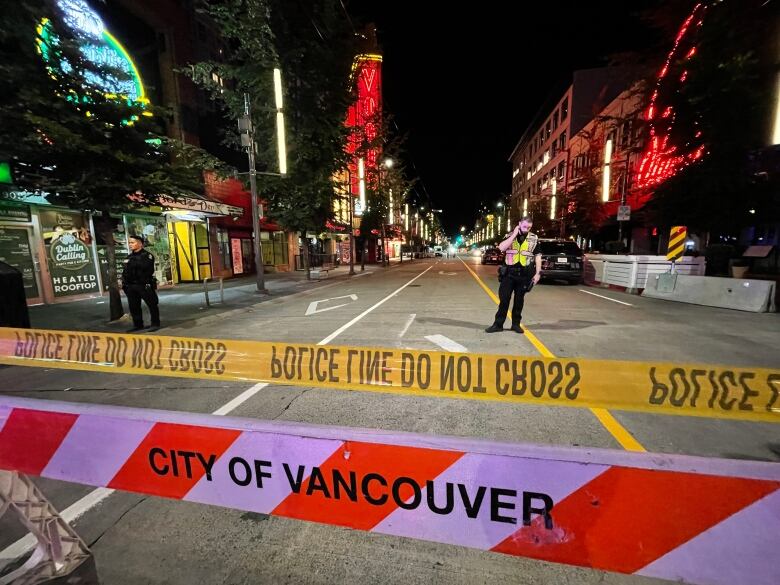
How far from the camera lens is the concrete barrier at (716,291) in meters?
9.24

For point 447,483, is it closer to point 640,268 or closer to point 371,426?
point 371,426

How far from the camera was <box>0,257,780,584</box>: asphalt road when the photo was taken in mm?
2059

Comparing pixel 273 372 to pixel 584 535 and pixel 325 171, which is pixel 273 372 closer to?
pixel 584 535

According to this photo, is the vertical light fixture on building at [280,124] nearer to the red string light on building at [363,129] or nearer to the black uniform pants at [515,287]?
the red string light on building at [363,129]

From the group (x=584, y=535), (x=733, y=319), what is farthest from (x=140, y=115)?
(x=733, y=319)

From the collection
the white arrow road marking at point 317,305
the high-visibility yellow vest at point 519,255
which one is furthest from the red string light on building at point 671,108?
the white arrow road marking at point 317,305

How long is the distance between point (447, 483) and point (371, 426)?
2453mm

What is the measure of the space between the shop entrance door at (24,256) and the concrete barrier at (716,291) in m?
19.9

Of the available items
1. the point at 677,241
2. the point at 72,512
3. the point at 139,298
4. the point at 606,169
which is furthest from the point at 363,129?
the point at 72,512

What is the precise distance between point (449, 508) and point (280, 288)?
15754 millimetres

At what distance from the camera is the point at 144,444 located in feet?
5.04

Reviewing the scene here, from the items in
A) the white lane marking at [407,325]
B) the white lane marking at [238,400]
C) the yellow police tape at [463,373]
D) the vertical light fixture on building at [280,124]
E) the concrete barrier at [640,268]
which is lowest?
the white lane marking at [407,325]

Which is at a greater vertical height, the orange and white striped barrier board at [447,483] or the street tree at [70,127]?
the street tree at [70,127]

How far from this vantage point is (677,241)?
40.0 ft
